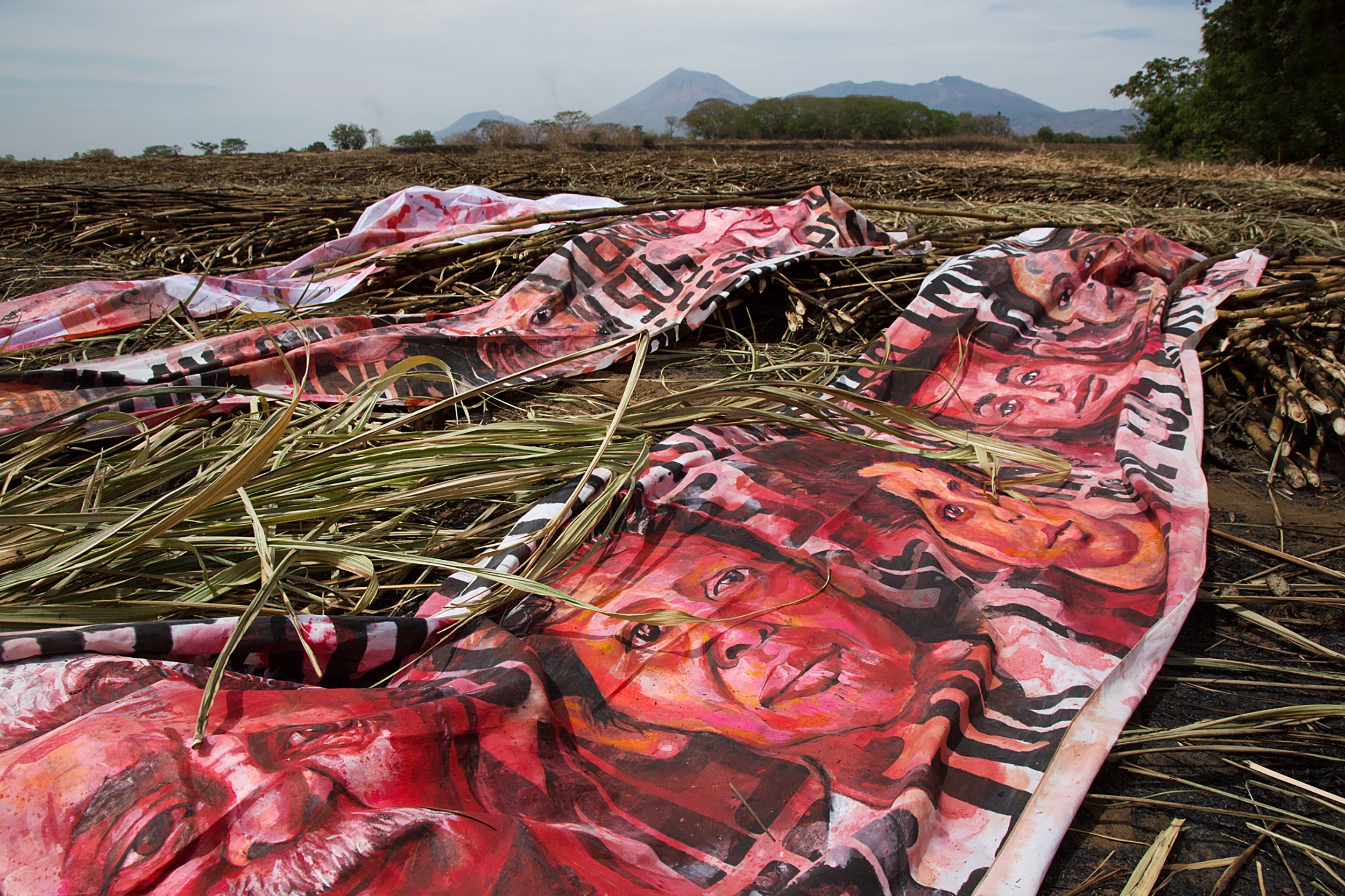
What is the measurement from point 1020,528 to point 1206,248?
105 inches

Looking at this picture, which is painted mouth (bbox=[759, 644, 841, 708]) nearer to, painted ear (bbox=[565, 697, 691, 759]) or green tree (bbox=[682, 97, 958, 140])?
painted ear (bbox=[565, 697, 691, 759])

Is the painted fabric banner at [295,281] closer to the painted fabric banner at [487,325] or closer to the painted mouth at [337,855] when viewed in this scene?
the painted fabric banner at [487,325]

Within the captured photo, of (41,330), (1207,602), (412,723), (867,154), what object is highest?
(867,154)

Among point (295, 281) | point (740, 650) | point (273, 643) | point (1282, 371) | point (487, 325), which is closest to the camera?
point (273, 643)

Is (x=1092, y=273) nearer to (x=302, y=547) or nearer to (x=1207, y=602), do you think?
(x=1207, y=602)

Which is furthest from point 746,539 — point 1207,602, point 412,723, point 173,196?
point 173,196

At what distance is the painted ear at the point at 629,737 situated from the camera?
1010mm

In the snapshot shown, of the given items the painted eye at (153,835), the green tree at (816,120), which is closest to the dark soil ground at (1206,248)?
the painted eye at (153,835)

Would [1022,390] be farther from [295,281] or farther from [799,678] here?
[295,281]

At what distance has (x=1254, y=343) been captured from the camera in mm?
2154

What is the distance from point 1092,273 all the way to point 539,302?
2.08m

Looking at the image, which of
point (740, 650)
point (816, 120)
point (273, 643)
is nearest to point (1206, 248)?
point (740, 650)

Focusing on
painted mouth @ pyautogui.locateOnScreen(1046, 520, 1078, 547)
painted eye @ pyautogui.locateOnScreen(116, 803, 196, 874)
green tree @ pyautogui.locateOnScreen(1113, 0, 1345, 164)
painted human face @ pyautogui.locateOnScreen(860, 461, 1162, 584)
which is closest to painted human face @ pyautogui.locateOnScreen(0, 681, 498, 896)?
painted eye @ pyautogui.locateOnScreen(116, 803, 196, 874)

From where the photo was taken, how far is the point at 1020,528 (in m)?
1.45
